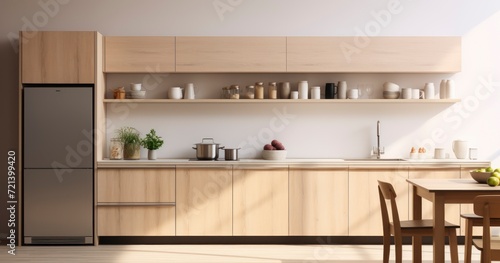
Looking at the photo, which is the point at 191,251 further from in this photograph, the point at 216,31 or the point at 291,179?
the point at 216,31

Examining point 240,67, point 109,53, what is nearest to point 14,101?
point 109,53

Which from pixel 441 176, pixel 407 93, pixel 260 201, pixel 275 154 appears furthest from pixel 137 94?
pixel 441 176

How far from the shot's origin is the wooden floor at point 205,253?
5.44m

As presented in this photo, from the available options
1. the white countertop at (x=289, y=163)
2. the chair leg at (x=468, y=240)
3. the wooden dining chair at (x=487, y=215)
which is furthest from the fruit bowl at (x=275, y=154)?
the wooden dining chair at (x=487, y=215)

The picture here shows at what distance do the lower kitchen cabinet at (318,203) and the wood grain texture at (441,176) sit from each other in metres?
0.70

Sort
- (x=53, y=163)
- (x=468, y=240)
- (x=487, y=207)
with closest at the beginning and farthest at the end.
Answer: (x=487, y=207)
(x=468, y=240)
(x=53, y=163)

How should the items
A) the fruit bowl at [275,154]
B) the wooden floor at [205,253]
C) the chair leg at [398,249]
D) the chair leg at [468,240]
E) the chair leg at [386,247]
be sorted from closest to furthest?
1. the chair leg at [468,240]
2. the chair leg at [398,249]
3. the chair leg at [386,247]
4. the wooden floor at [205,253]
5. the fruit bowl at [275,154]

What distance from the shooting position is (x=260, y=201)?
6078mm

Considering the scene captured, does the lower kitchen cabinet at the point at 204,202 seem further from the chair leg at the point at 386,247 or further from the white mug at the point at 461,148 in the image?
the white mug at the point at 461,148

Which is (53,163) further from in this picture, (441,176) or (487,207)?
(487,207)

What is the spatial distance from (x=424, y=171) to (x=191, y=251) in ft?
7.72

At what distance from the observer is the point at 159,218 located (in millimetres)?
6070

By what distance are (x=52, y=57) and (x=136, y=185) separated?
146 cm

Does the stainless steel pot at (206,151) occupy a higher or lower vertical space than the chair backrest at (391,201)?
higher
